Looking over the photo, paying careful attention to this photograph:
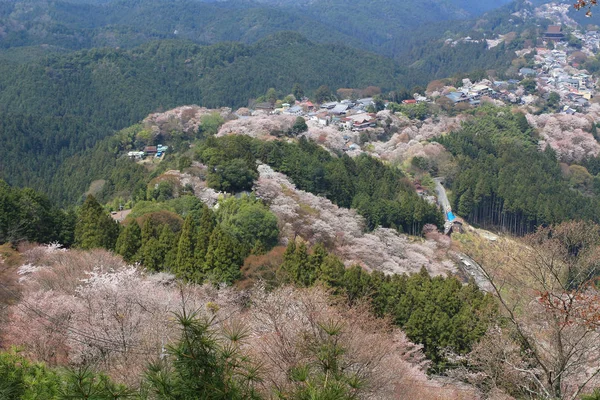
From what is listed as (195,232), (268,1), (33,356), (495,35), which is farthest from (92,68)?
(268,1)

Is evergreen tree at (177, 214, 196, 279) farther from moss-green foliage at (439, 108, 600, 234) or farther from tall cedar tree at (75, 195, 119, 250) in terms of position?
moss-green foliage at (439, 108, 600, 234)

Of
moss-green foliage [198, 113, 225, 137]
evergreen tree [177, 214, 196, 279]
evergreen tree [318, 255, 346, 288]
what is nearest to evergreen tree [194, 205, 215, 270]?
evergreen tree [177, 214, 196, 279]

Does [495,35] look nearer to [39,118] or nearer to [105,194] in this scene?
[39,118]

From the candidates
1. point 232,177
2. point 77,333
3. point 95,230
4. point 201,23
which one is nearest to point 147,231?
point 95,230

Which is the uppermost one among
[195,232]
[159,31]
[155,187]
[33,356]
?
[33,356]

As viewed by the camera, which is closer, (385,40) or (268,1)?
(385,40)

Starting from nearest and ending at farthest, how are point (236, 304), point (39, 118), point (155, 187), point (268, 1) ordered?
point (236, 304)
point (155, 187)
point (39, 118)
point (268, 1)

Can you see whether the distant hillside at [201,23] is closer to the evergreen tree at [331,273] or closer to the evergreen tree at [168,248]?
the evergreen tree at [168,248]
